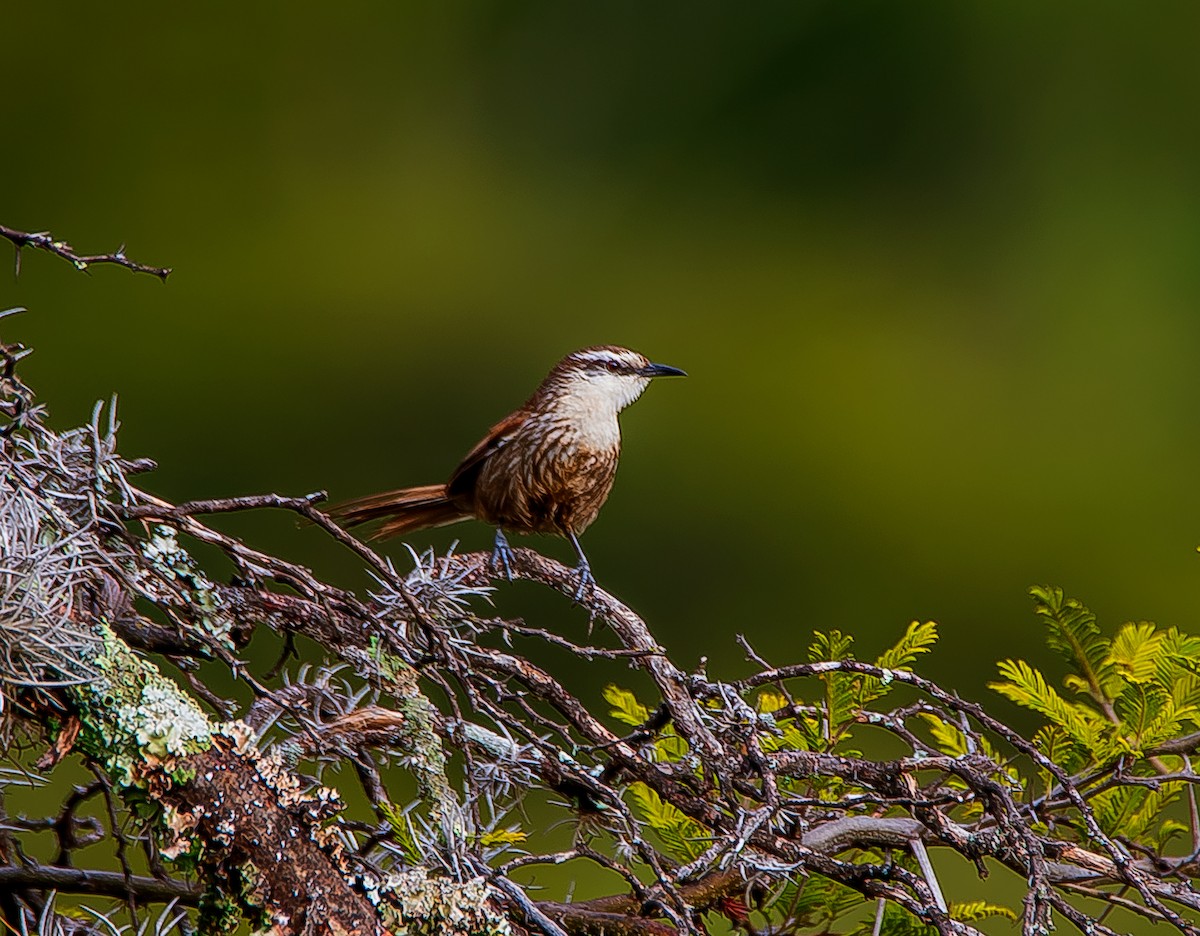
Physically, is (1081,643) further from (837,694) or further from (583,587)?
(583,587)

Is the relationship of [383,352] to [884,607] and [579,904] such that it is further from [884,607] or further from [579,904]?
[579,904]

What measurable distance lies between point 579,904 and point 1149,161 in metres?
13.3

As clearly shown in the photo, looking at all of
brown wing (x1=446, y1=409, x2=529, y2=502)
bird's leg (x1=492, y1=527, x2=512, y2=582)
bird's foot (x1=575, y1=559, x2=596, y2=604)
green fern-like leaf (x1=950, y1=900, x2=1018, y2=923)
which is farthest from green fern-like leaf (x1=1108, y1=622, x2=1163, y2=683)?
brown wing (x1=446, y1=409, x2=529, y2=502)

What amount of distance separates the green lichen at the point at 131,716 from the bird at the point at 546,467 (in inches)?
71.7

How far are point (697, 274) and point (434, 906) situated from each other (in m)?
11.7

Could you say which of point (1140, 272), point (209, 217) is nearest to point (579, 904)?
point (209, 217)

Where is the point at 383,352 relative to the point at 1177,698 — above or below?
below

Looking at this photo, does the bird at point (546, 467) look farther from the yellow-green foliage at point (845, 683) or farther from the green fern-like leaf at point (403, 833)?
the green fern-like leaf at point (403, 833)

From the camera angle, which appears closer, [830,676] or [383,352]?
[830,676]

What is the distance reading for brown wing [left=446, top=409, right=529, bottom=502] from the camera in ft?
11.8

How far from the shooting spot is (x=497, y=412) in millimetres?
10430

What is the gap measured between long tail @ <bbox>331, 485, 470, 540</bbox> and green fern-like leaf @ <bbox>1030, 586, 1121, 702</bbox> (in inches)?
64.9

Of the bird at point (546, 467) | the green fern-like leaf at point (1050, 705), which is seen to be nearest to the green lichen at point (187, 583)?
the green fern-like leaf at point (1050, 705)

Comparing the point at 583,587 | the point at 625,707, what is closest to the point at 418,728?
the point at 583,587
